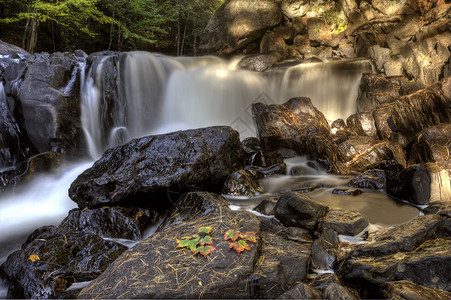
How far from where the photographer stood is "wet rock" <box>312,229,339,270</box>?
2.87m

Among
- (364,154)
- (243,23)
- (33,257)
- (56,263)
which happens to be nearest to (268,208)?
(56,263)

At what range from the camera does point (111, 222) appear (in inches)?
172

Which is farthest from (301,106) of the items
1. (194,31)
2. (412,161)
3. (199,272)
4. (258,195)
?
(194,31)

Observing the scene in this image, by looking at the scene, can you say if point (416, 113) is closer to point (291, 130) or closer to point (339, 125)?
point (339, 125)

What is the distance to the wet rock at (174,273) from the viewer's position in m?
2.19

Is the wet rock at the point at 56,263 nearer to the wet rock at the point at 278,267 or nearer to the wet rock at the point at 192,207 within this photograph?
the wet rock at the point at 192,207

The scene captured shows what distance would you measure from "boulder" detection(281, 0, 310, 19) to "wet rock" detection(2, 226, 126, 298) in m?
15.0

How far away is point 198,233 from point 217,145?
2.85m

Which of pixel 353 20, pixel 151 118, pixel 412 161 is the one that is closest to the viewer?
pixel 412 161

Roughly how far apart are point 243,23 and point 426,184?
509 inches

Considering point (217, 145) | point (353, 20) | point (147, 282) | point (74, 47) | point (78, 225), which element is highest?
point (353, 20)

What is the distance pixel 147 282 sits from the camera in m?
2.28

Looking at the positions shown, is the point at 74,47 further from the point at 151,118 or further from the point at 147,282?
the point at 147,282

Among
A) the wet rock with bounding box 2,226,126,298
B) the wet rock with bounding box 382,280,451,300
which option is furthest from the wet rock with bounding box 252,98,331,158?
the wet rock with bounding box 2,226,126,298
